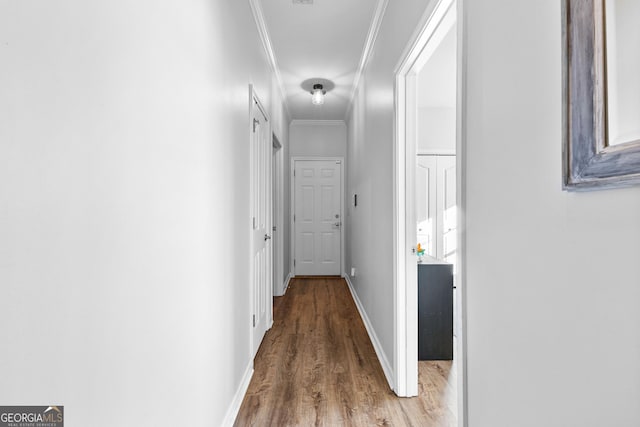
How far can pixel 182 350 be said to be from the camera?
1304 mm

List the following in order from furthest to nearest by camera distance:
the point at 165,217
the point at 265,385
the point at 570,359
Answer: the point at 265,385, the point at 165,217, the point at 570,359

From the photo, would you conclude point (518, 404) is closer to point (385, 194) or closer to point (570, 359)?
point (570, 359)

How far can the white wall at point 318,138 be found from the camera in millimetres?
6051

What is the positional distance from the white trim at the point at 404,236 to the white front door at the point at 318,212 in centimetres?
376

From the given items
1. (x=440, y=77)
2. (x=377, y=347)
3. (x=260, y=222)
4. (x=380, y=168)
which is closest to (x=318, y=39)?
(x=380, y=168)

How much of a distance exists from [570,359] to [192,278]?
1.25m

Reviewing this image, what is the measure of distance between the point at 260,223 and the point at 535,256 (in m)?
2.46

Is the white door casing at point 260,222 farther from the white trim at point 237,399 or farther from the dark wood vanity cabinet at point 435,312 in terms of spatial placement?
the dark wood vanity cabinet at point 435,312

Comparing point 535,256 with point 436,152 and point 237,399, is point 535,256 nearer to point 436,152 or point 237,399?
point 237,399

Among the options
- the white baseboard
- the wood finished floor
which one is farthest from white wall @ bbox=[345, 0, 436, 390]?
the wood finished floor

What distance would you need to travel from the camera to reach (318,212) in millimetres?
6016

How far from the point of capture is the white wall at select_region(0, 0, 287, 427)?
0.62m

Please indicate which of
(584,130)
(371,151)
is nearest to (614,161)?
(584,130)

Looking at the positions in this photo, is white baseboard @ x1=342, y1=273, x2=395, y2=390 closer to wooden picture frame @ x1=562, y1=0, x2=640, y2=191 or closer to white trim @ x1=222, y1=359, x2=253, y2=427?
white trim @ x1=222, y1=359, x2=253, y2=427
